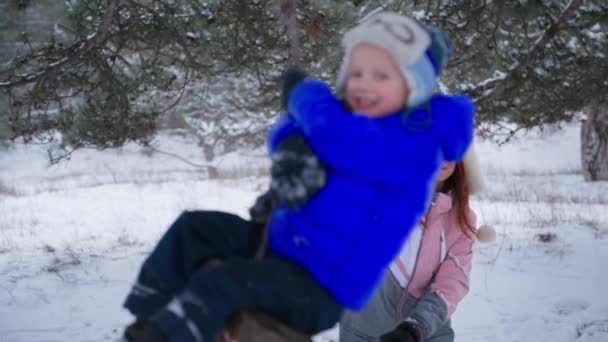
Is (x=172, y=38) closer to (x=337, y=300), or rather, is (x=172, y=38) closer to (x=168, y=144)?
(x=337, y=300)

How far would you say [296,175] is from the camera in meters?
1.40

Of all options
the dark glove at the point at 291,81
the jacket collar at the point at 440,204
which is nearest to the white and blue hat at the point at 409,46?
the dark glove at the point at 291,81

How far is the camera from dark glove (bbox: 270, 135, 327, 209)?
4.58ft

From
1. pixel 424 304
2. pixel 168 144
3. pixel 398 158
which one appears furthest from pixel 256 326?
pixel 168 144

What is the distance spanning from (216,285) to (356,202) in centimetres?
39

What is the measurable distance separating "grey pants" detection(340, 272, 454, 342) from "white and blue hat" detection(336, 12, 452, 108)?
92 cm

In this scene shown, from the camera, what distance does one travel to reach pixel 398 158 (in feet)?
4.72

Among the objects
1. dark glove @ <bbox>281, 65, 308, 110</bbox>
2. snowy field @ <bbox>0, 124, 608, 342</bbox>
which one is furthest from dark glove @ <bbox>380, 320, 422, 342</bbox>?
snowy field @ <bbox>0, 124, 608, 342</bbox>

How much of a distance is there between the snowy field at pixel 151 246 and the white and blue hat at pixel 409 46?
10.6 ft

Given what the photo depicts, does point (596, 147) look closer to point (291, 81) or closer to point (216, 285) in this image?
point (291, 81)

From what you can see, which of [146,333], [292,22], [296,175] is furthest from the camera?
[292,22]

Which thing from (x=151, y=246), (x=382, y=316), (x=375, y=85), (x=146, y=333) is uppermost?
(x=375, y=85)

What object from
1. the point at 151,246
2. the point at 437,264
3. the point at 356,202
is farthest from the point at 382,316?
the point at 151,246

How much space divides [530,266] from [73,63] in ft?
15.0
